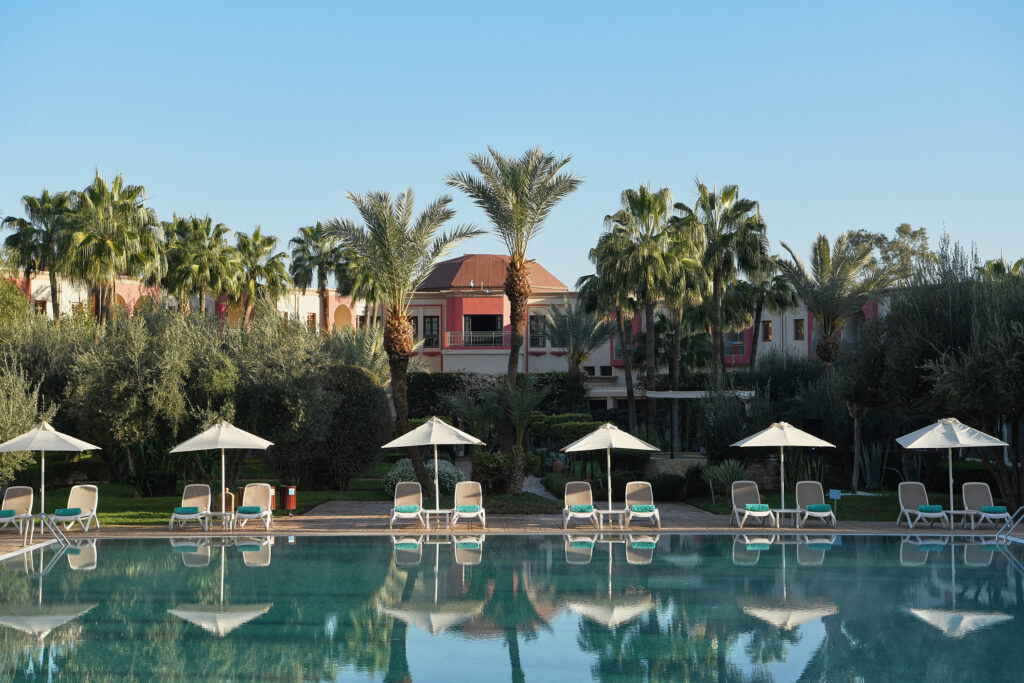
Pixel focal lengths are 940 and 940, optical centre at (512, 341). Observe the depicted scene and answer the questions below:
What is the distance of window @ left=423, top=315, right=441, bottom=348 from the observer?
52.2 m

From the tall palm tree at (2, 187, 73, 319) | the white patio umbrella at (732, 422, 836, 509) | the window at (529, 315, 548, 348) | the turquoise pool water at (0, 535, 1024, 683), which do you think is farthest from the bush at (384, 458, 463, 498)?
the window at (529, 315, 548, 348)

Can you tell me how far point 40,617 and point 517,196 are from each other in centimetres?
1373

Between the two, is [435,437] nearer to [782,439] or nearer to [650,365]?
[782,439]

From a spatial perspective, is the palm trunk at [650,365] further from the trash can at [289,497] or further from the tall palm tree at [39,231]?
the tall palm tree at [39,231]

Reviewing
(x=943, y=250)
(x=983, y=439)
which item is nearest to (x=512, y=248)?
(x=943, y=250)

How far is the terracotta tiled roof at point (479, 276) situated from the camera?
54.0 meters

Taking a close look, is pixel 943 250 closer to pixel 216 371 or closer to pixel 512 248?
pixel 512 248

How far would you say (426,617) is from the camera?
446 inches

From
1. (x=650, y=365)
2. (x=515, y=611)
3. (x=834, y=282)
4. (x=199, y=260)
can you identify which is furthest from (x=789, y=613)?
(x=199, y=260)

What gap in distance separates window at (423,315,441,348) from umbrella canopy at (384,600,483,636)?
132 ft

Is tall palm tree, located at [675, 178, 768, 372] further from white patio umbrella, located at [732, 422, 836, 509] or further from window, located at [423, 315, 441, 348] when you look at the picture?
window, located at [423, 315, 441, 348]

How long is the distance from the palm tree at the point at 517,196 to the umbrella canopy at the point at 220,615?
10.9 meters

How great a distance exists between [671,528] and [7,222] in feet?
87.3

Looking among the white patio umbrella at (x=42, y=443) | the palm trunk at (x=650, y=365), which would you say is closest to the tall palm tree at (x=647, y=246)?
the palm trunk at (x=650, y=365)
